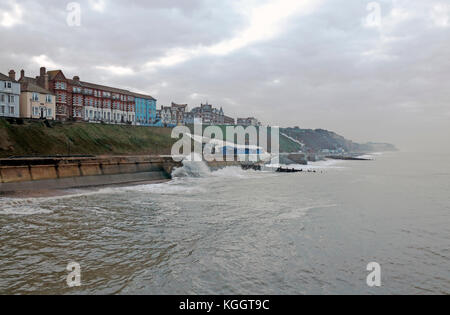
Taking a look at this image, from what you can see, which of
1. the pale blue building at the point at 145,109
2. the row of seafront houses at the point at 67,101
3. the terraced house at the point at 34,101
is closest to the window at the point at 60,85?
the row of seafront houses at the point at 67,101

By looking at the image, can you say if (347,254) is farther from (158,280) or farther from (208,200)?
(208,200)

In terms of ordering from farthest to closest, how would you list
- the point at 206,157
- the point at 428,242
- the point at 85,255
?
1. the point at 206,157
2. the point at 428,242
3. the point at 85,255

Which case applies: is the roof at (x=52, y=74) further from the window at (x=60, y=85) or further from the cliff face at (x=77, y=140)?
the cliff face at (x=77, y=140)

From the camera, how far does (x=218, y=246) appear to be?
637 inches

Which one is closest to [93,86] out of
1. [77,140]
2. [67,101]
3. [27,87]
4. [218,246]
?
[67,101]

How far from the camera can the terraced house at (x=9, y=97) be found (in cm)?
5438

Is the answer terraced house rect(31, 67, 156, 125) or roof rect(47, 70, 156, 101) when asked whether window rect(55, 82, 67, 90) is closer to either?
Answer: terraced house rect(31, 67, 156, 125)

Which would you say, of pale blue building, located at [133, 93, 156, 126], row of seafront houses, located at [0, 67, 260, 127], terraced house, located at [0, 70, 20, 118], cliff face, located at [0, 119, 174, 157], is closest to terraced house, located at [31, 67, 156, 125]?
row of seafront houses, located at [0, 67, 260, 127]

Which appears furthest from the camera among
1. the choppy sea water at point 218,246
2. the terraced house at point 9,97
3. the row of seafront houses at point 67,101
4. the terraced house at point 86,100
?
the terraced house at point 86,100

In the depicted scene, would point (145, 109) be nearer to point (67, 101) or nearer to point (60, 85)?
point (67, 101)

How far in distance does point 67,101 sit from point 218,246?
72.5 m
